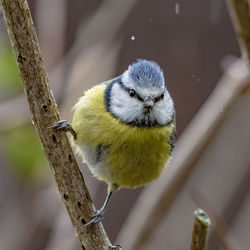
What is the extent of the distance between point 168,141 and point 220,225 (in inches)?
16.2

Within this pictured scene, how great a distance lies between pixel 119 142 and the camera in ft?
6.48

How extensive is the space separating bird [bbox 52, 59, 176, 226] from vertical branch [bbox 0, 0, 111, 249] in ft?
0.52

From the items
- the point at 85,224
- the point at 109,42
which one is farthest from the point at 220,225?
the point at 109,42

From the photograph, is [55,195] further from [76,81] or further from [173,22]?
[173,22]

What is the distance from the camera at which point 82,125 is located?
204cm

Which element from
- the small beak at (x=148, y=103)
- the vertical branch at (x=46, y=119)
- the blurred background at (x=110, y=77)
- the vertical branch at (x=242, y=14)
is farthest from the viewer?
the blurred background at (x=110, y=77)

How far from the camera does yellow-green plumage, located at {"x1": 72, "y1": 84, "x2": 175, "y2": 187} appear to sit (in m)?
1.99

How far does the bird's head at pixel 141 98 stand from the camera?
200cm

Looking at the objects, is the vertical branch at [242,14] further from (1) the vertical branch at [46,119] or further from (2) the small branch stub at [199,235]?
(1) the vertical branch at [46,119]

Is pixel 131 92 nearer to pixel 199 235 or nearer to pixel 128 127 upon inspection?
pixel 128 127

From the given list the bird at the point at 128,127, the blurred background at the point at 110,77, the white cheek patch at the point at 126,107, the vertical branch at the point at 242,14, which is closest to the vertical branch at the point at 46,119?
the bird at the point at 128,127

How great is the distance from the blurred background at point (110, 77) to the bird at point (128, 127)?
27cm

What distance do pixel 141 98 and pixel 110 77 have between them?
99 centimetres

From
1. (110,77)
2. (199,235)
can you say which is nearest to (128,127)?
(199,235)
